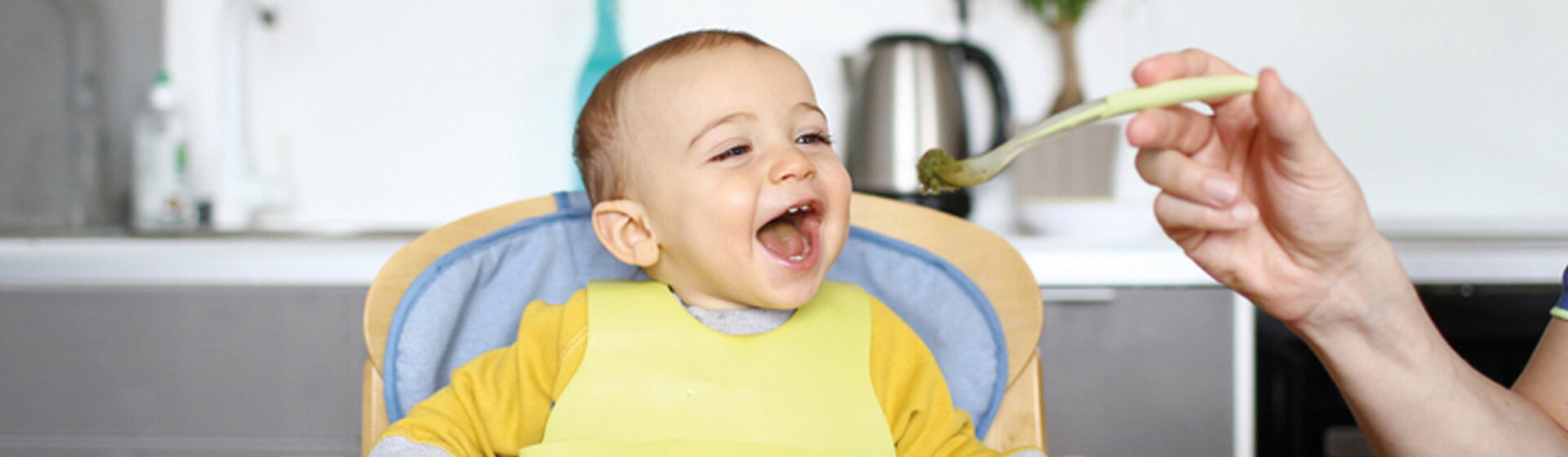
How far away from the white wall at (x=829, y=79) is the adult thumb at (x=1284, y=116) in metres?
1.21

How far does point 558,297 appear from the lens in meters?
1.02

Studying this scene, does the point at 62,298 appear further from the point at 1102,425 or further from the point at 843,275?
the point at 1102,425

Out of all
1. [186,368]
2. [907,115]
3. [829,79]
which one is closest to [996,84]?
[907,115]

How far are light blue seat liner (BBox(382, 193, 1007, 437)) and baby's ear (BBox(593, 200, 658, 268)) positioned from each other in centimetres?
12

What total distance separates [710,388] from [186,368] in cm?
92

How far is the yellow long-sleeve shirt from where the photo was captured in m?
0.83

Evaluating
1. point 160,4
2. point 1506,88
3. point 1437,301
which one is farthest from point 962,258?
point 160,4

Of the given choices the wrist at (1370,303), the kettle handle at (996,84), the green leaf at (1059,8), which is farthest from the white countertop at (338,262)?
the wrist at (1370,303)

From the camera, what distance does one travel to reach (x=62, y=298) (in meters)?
1.39

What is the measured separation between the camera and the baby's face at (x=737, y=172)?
2.71 ft

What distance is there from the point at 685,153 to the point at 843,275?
265 mm

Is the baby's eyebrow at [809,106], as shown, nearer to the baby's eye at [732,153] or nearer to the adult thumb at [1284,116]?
the baby's eye at [732,153]

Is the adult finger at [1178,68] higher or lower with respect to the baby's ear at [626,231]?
higher

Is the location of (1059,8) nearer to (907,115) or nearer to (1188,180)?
(907,115)
